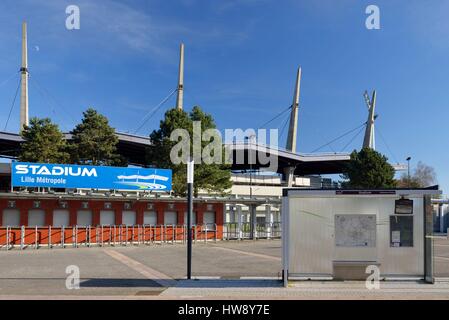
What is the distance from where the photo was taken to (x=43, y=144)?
48.5 metres

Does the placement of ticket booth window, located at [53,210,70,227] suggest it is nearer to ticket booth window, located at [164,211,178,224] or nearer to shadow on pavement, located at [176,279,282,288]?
ticket booth window, located at [164,211,178,224]

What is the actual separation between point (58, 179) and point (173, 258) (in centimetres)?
1324

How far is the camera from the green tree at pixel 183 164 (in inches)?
1863

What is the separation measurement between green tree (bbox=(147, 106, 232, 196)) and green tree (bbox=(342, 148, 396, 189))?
73.1 feet

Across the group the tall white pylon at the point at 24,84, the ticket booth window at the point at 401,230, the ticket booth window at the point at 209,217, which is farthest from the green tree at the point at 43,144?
the ticket booth window at the point at 401,230

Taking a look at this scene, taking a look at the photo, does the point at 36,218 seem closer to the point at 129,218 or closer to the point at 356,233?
the point at 129,218

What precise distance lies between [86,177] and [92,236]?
3.82 metres

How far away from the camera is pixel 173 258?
22.5m

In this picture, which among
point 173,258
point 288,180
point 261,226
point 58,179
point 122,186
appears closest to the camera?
point 173,258

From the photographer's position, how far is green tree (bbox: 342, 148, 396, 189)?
65.2 m

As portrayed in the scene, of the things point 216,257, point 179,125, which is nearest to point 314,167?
point 179,125

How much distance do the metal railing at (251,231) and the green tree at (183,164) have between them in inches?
233

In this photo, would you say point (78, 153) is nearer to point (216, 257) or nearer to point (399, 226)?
point (216, 257)

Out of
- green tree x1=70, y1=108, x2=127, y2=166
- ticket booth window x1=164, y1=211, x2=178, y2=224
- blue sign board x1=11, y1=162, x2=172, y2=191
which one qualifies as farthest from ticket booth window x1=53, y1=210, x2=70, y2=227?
green tree x1=70, y1=108, x2=127, y2=166
